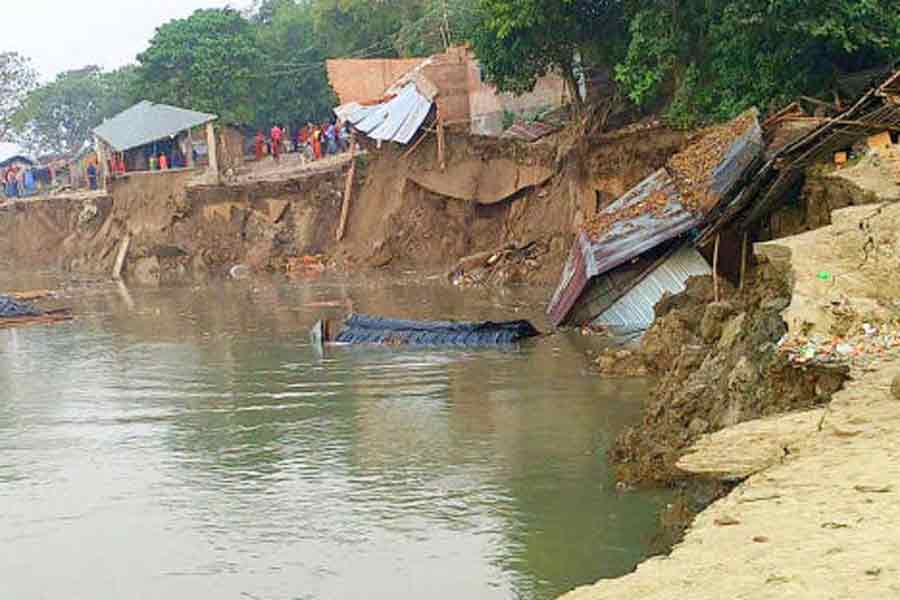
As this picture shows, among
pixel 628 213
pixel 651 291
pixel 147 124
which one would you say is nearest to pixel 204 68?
pixel 147 124

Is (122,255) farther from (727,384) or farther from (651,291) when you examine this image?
(727,384)

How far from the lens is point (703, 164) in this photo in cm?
1870

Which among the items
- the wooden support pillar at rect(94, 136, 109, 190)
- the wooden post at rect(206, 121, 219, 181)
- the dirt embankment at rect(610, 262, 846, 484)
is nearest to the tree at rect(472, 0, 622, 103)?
the dirt embankment at rect(610, 262, 846, 484)

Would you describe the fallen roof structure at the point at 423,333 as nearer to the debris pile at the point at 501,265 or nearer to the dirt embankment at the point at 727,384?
the dirt embankment at the point at 727,384

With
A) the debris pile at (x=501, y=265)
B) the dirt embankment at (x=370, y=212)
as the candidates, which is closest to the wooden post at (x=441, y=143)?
the dirt embankment at (x=370, y=212)

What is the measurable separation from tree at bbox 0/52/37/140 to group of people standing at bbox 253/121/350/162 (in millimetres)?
19658

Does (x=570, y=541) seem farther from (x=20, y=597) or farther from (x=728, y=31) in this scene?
(x=728, y=31)

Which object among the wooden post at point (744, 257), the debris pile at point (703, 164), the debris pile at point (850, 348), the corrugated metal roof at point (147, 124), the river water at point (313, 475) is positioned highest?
the corrugated metal roof at point (147, 124)

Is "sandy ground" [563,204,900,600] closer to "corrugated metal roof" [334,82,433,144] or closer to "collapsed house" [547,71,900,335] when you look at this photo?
"collapsed house" [547,71,900,335]

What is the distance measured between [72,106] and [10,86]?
467 cm

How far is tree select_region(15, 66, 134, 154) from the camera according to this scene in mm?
64062

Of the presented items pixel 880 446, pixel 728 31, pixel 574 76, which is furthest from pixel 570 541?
pixel 574 76

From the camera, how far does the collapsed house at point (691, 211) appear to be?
15461 mm

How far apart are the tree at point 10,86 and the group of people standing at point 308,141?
1966 centimetres
